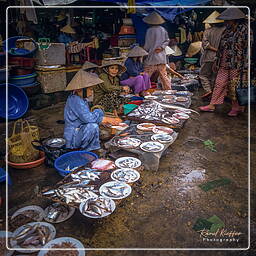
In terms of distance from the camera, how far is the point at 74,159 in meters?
3.71

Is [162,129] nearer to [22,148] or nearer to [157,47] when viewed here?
[22,148]

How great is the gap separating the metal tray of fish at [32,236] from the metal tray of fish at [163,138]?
1.92 metres

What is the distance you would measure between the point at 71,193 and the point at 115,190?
470 mm

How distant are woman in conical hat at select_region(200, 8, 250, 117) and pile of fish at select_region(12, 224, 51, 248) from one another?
4.97 meters

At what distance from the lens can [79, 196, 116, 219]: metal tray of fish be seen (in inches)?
92.9

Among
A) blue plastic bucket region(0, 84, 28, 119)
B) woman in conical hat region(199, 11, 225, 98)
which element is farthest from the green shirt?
woman in conical hat region(199, 11, 225, 98)

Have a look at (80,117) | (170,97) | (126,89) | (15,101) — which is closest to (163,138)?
(80,117)

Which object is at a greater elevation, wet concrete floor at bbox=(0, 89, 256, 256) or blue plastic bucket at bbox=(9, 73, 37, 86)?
blue plastic bucket at bbox=(9, 73, 37, 86)

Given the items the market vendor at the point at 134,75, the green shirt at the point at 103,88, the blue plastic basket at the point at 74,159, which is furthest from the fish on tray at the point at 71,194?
the market vendor at the point at 134,75

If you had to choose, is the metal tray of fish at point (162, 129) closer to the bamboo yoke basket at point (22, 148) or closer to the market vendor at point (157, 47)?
the bamboo yoke basket at point (22, 148)

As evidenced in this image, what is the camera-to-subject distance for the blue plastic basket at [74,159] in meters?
3.57

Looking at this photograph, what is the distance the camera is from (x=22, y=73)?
6352 millimetres

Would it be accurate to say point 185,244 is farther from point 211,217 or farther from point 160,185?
point 160,185

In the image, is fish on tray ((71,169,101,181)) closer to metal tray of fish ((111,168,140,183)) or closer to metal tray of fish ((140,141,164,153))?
metal tray of fish ((111,168,140,183))
